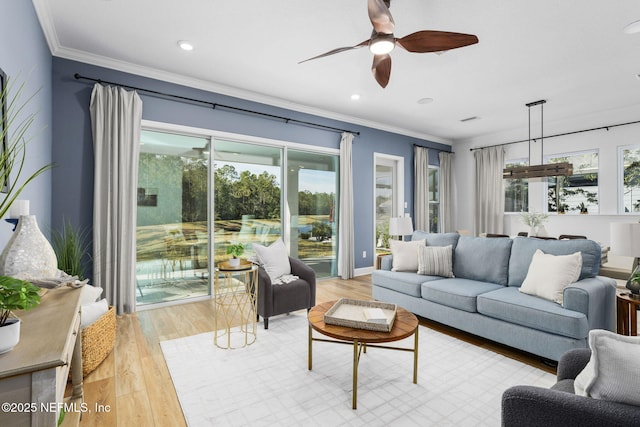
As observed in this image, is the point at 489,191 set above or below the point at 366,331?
above

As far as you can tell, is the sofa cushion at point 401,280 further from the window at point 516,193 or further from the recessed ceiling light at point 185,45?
the window at point 516,193

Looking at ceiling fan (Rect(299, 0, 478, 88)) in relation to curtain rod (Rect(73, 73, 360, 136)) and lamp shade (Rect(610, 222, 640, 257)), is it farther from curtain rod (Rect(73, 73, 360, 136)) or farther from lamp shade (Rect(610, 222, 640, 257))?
curtain rod (Rect(73, 73, 360, 136))

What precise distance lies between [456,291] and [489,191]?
4.59 metres

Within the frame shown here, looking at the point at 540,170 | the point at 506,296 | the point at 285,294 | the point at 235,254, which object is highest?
the point at 540,170

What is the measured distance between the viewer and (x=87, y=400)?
1999mm

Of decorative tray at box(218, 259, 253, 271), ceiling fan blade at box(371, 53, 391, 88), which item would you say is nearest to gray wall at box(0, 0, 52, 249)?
decorative tray at box(218, 259, 253, 271)

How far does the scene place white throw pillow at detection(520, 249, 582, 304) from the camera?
2.57m

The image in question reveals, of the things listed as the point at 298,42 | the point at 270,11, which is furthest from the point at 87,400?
the point at 298,42

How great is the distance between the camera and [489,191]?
6789mm

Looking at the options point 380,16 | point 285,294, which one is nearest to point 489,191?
point 285,294

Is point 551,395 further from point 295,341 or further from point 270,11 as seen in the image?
point 270,11

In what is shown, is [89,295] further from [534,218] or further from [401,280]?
[534,218]

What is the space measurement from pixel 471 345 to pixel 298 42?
327 cm

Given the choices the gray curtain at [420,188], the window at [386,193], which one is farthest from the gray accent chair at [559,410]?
the gray curtain at [420,188]
